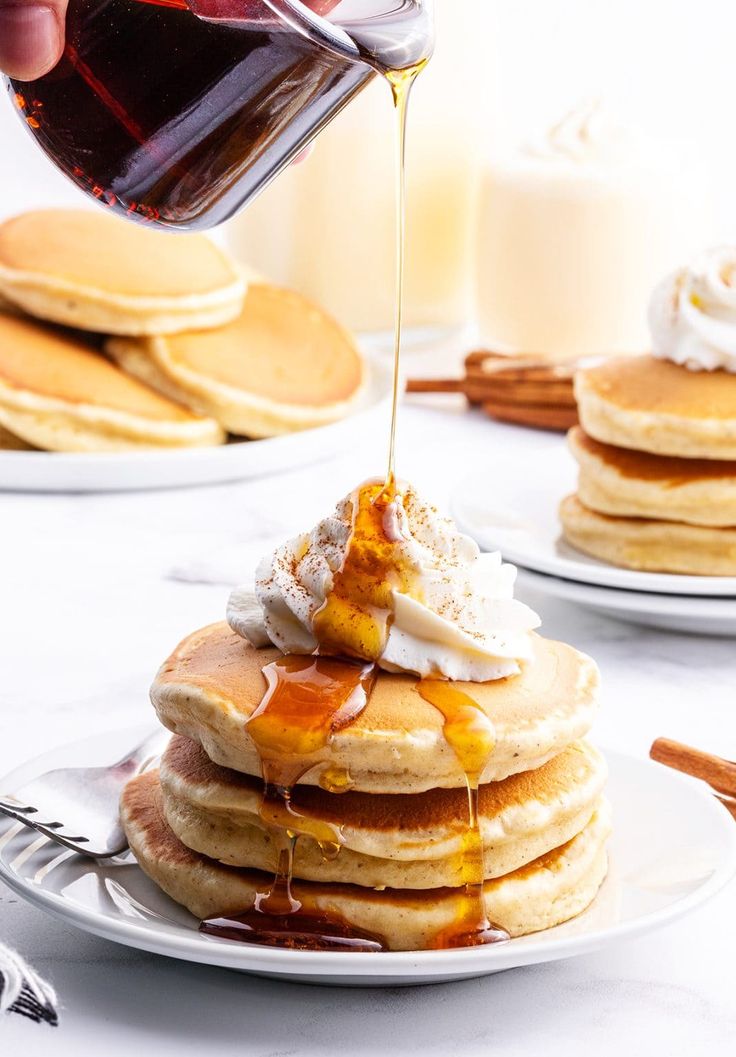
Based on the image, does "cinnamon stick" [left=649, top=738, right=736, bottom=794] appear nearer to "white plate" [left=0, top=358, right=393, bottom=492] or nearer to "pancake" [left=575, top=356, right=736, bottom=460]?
"pancake" [left=575, top=356, right=736, bottom=460]

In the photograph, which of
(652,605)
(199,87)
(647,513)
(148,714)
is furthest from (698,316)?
(199,87)

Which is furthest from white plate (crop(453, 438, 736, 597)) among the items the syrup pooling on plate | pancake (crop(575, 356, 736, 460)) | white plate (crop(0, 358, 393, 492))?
the syrup pooling on plate

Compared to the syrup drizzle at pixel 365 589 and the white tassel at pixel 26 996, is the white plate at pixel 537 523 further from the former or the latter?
the white tassel at pixel 26 996

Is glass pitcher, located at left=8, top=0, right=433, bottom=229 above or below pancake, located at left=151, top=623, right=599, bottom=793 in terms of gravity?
above

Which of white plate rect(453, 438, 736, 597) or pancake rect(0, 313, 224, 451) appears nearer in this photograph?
white plate rect(453, 438, 736, 597)

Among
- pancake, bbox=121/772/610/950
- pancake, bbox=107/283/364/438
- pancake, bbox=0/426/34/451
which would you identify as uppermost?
pancake, bbox=121/772/610/950

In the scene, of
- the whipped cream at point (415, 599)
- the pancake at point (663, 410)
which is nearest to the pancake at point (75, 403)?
the pancake at point (663, 410)

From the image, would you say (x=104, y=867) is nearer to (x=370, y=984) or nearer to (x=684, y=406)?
(x=370, y=984)
